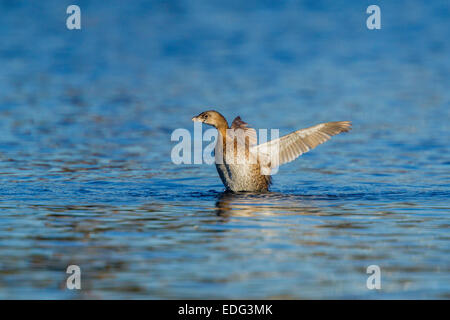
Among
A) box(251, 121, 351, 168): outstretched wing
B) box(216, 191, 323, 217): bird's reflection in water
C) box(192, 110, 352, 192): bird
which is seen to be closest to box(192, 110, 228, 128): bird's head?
box(192, 110, 352, 192): bird

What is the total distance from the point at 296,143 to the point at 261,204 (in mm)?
1456

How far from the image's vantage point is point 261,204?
11555 millimetres

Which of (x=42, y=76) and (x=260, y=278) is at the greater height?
(x=42, y=76)

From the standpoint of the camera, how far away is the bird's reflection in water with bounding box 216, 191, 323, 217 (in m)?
10.9

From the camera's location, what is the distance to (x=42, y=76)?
26016 millimetres

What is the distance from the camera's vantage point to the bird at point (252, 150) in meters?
12.5

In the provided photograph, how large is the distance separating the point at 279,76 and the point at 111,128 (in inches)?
336

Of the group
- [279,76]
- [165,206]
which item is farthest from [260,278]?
[279,76]

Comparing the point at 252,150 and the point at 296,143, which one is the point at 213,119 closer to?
the point at 252,150

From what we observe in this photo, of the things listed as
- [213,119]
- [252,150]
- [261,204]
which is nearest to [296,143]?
[252,150]

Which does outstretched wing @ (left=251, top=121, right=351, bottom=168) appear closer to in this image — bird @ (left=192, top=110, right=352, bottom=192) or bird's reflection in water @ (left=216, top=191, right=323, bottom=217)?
bird @ (left=192, top=110, right=352, bottom=192)
